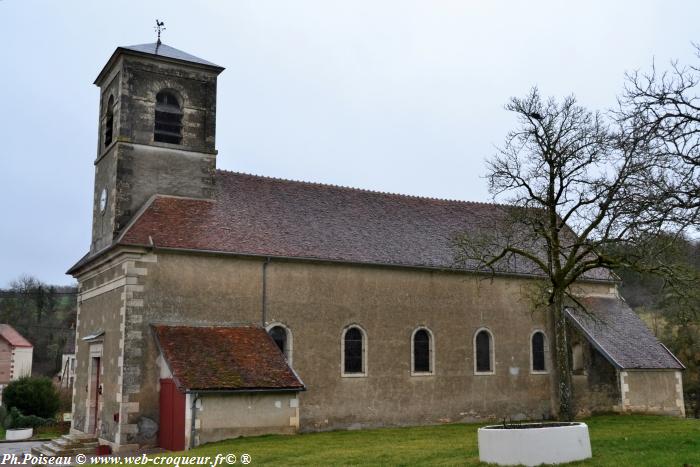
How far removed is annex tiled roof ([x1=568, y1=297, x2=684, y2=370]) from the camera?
85.2ft

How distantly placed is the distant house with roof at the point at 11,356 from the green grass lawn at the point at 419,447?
157ft

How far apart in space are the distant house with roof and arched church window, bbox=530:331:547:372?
47.0 m

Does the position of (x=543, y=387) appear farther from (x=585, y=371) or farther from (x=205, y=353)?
(x=205, y=353)

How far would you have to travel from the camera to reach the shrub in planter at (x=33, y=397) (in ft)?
108

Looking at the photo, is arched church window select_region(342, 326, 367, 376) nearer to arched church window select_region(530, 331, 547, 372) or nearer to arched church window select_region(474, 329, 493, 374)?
arched church window select_region(474, 329, 493, 374)

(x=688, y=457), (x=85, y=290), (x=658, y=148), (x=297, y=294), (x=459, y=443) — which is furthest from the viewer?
(x=85, y=290)

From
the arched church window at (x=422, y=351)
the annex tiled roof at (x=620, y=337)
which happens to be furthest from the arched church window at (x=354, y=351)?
the annex tiled roof at (x=620, y=337)

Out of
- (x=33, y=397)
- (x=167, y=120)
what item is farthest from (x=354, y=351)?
(x=33, y=397)

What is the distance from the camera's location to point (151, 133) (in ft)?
75.3

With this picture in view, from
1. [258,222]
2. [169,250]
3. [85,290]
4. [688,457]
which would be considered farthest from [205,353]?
[688,457]

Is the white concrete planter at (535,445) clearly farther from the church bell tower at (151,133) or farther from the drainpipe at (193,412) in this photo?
the church bell tower at (151,133)

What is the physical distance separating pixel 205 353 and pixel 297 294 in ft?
12.4

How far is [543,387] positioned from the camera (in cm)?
2631

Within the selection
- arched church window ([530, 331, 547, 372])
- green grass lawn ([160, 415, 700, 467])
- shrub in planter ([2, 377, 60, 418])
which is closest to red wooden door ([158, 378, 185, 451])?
green grass lawn ([160, 415, 700, 467])
